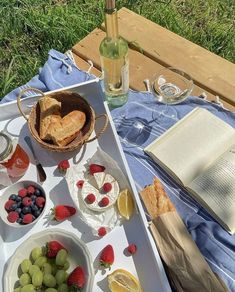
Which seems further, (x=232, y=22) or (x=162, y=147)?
(x=232, y=22)

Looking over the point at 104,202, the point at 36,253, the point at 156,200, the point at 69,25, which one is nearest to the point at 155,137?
the point at 156,200

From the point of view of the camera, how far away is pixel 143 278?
110 cm

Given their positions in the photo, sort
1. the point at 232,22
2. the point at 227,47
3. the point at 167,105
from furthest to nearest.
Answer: the point at 232,22
the point at 227,47
the point at 167,105

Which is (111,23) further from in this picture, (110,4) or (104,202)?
(104,202)

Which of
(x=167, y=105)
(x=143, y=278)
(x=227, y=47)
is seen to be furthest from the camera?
(x=227, y=47)

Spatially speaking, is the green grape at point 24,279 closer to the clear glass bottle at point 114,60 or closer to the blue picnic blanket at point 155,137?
the blue picnic blanket at point 155,137

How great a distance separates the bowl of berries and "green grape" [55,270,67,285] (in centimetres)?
17

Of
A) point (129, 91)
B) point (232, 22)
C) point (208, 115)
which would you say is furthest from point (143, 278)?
point (232, 22)

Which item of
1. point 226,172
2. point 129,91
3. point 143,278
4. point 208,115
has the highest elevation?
point 129,91

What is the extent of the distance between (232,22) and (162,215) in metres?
1.37

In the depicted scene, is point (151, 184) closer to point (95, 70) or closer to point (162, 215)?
point (162, 215)

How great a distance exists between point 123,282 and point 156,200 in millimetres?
303

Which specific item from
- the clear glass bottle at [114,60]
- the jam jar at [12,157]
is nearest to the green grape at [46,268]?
the jam jar at [12,157]

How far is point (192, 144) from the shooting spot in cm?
138
